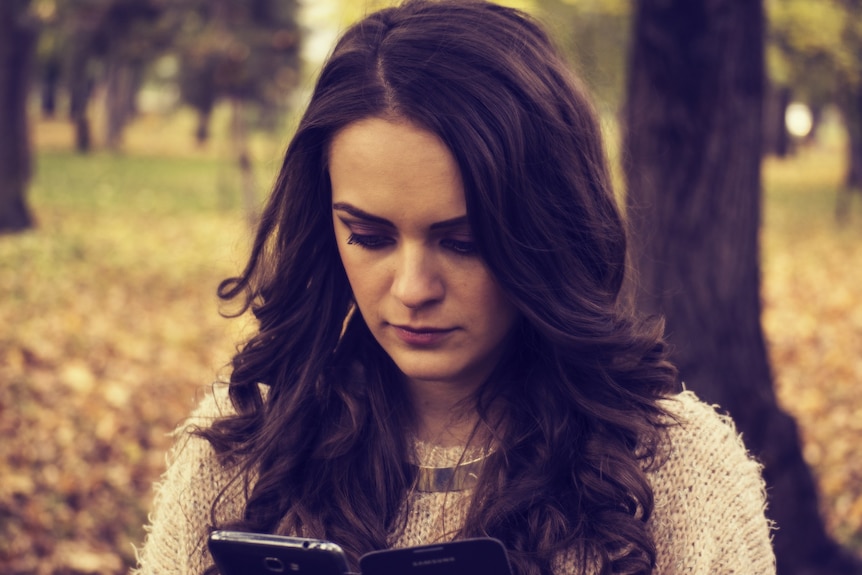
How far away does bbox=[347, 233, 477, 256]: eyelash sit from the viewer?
6.15 feet

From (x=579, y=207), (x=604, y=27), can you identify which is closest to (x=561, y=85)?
(x=579, y=207)

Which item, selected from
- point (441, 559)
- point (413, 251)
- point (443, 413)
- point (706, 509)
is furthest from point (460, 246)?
point (706, 509)

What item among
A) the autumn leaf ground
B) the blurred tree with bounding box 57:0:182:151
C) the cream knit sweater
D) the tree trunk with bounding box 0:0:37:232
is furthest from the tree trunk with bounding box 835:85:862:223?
the cream knit sweater

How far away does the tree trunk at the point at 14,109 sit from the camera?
12844 millimetres

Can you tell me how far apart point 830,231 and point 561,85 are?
1727 cm

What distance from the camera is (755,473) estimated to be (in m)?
2.08

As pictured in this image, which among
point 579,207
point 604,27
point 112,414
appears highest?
point 604,27

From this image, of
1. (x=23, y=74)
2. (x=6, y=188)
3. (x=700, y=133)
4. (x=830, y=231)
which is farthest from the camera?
(x=830, y=231)

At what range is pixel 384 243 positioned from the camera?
1.92 m

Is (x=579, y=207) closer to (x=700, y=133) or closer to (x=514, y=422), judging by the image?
(x=514, y=422)

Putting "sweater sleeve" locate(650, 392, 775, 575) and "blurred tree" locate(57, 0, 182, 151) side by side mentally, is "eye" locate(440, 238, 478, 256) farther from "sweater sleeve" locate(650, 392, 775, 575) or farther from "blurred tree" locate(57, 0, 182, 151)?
"blurred tree" locate(57, 0, 182, 151)

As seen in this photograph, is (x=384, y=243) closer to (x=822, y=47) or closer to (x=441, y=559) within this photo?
(x=441, y=559)

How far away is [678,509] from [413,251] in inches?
29.7

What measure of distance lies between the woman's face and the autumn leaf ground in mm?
677
